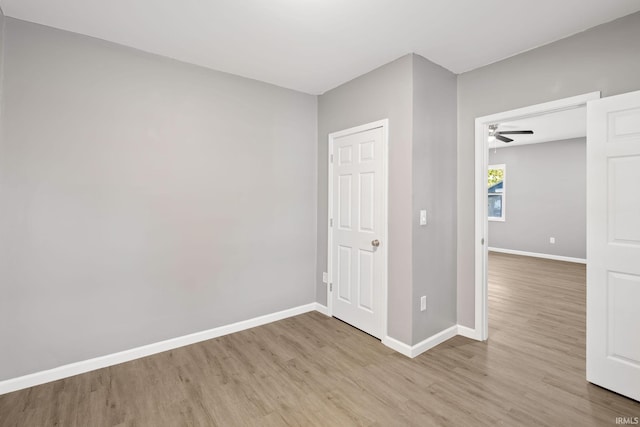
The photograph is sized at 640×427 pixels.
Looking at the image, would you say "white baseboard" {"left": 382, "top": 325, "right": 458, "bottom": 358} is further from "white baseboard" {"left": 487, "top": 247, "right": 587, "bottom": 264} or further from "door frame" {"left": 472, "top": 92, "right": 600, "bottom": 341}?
"white baseboard" {"left": 487, "top": 247, "right": 587, "bottom": 264}

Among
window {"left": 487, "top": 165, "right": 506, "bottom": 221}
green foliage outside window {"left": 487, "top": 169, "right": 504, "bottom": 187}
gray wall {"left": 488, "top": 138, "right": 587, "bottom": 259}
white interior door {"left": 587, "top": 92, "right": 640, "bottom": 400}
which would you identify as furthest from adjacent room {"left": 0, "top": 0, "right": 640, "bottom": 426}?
green foliage outside window {"left": 487, "top": 169, "right": 504, "bottom": 187}

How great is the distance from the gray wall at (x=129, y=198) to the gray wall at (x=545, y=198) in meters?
6.48

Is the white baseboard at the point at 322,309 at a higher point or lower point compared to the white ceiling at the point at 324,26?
lower

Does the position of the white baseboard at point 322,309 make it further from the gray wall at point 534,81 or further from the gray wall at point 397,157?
the gray wall at point 534,81

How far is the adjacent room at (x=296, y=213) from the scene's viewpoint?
2.13 meters

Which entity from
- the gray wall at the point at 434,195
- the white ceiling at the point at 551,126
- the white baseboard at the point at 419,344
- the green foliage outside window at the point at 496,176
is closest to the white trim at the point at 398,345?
the white baseboard at the point at 419,344

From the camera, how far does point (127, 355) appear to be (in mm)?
2650

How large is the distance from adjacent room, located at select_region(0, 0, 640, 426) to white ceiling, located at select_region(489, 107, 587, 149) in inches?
109

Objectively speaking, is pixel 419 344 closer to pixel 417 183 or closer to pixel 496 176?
pixel 417 183

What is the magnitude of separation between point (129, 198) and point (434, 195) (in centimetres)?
276

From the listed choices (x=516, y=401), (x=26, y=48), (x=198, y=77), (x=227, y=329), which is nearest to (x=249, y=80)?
(x=198, y=77)

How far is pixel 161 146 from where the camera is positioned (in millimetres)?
2809

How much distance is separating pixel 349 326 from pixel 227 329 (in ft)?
4.22

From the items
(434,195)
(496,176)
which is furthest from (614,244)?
(496,176)
